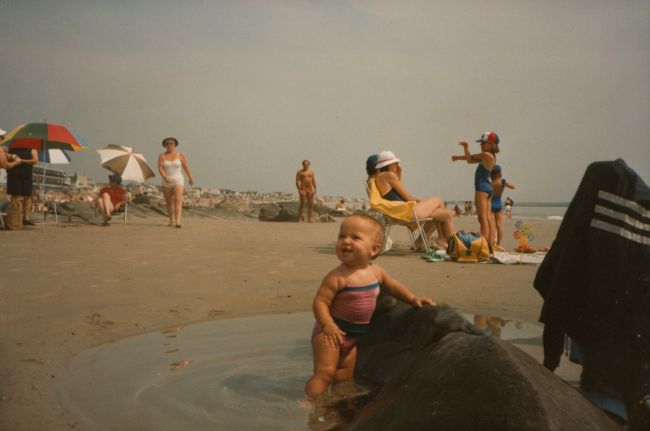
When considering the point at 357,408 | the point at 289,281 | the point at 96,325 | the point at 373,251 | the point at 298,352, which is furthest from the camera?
the point at 289,281

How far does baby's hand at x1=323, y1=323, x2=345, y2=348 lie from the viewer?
3076 mm

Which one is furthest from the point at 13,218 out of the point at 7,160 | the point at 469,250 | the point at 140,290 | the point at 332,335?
the point at 332,335

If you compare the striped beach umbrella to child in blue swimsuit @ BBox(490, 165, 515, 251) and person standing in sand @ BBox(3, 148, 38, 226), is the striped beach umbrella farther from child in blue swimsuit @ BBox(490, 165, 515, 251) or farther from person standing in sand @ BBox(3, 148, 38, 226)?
child in blue swimsuit @ BBox(490, 165, 515, 251)

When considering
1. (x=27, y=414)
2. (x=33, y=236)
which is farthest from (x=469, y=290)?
(x=33, y=236)

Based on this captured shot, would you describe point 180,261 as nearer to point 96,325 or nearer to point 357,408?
point 96,325

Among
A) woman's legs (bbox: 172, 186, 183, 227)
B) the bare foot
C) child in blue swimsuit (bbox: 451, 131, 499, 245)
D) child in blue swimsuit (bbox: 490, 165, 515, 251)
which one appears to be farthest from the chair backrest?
woman's legs (bbox: 172, 186, 183, 227)

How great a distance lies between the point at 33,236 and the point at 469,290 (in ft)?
25.5

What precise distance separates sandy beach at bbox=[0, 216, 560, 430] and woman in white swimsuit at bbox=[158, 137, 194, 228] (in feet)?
11.5

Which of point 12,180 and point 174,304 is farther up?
point 12,180

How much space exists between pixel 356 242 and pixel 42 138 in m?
12.1

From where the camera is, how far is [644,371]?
242 centimetres

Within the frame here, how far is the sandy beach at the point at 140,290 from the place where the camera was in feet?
10.6

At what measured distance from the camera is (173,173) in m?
13.0

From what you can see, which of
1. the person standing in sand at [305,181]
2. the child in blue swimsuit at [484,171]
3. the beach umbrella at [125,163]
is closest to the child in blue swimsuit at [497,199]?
the child in blue swimsuit at [484,171]
